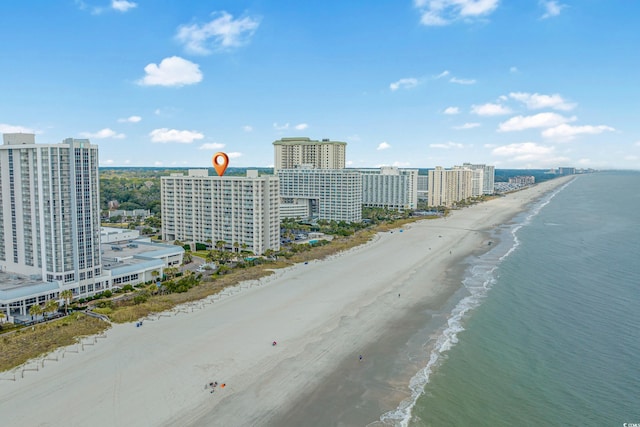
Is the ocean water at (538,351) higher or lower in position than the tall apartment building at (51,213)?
lower

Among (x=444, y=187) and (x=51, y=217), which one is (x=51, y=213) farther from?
(x=444, y=187)

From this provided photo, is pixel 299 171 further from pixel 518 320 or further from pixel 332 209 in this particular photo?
pixel 518 320

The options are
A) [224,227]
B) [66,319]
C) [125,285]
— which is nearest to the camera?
[66,319]

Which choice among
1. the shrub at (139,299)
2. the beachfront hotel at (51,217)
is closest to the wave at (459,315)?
the shrub at (139,299)

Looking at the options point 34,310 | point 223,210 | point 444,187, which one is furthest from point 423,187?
point 34,310

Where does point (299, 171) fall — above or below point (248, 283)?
above

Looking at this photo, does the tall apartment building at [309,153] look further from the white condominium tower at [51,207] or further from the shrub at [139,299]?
the shrub at [139,299]

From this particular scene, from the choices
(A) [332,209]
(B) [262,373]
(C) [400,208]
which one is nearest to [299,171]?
(A) [332,209]
